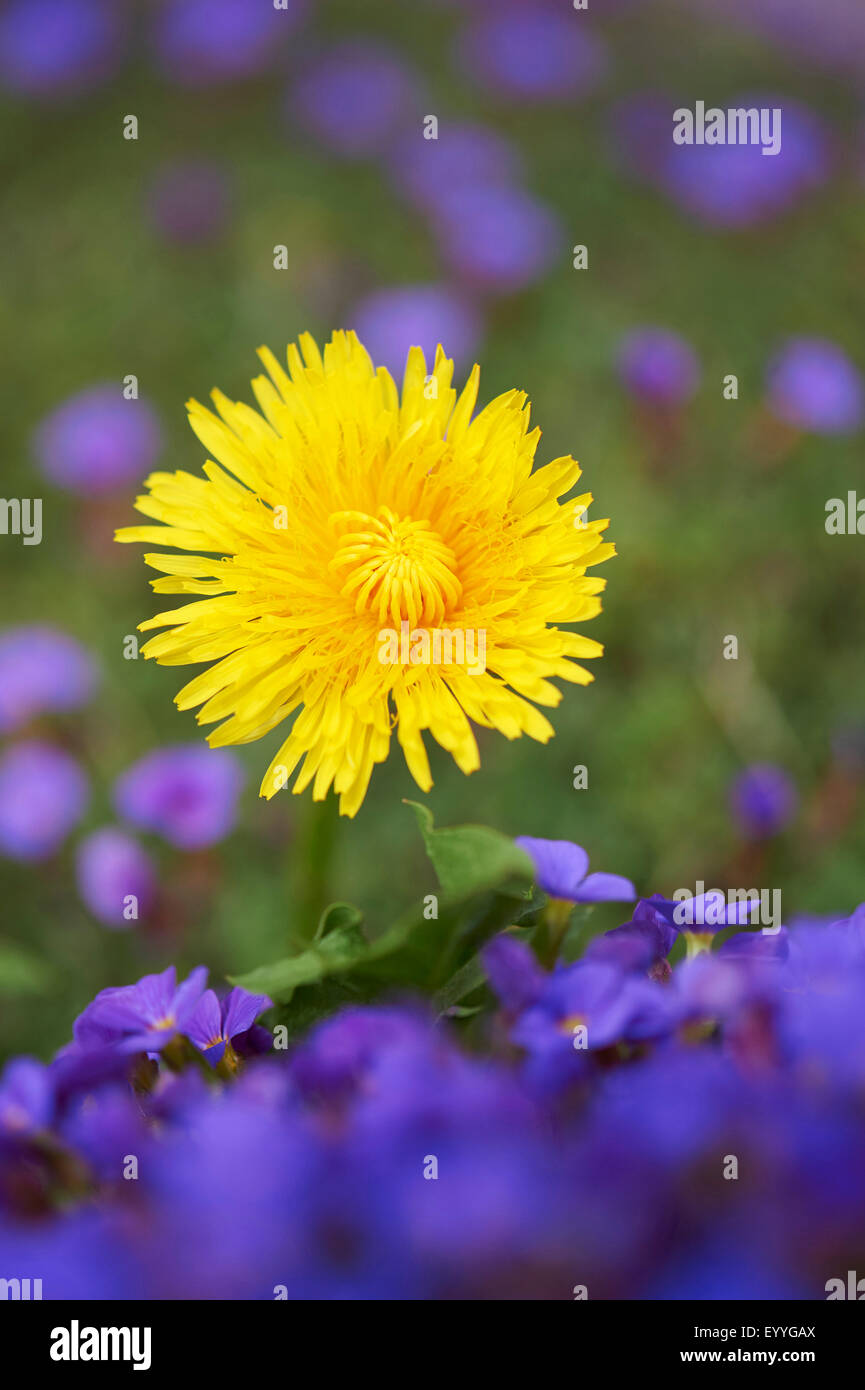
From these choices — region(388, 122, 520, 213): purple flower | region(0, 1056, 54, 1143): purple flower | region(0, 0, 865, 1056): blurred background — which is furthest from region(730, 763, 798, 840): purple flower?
region(388, 122, 520, 213): purple flower

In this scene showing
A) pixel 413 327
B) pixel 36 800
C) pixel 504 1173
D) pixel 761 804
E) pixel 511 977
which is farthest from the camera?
pixel 413 327

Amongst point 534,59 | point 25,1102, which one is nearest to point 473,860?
point 25,1102

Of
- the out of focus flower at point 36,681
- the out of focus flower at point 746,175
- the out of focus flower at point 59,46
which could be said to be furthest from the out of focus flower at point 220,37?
the out of focus flower at point 36,681

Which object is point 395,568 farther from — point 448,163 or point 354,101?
point 354,101

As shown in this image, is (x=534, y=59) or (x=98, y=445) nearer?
(x=98, y=445)
